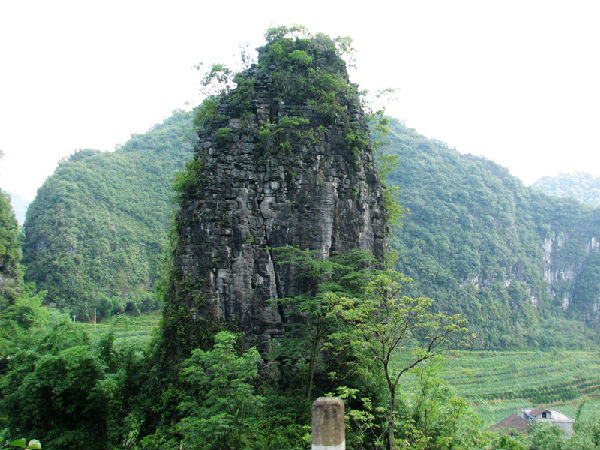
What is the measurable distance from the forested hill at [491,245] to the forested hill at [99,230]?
33.1 meters

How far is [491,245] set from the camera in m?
67.8

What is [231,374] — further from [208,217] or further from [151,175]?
[151,175]

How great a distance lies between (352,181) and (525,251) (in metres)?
71.9

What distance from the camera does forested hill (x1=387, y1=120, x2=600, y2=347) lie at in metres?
58.1

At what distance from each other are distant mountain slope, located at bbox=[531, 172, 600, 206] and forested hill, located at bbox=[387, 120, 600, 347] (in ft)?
162

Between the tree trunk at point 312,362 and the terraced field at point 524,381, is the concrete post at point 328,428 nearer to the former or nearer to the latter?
the tree trunk at point 312,362

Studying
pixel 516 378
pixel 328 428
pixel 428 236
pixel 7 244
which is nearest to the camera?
pixel 328 428

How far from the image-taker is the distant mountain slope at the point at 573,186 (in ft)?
406

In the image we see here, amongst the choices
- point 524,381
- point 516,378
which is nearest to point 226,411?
point 524,381

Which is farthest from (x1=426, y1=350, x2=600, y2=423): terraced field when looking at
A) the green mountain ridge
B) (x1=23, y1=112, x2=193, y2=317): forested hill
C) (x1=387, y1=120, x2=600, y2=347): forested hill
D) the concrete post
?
(x1=23, y1=112, x2=193, y2=317): forested hill

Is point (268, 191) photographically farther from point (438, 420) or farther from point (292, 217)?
point (438, 420)

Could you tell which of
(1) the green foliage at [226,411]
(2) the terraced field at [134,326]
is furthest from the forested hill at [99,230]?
(1) the green foliage at [226,411]

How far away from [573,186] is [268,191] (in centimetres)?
14827

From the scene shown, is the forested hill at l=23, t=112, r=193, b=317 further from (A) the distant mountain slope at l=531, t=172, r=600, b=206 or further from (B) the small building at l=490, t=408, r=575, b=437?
(A) the distant mountain slope at l=531, t=172, r=600, b=206
